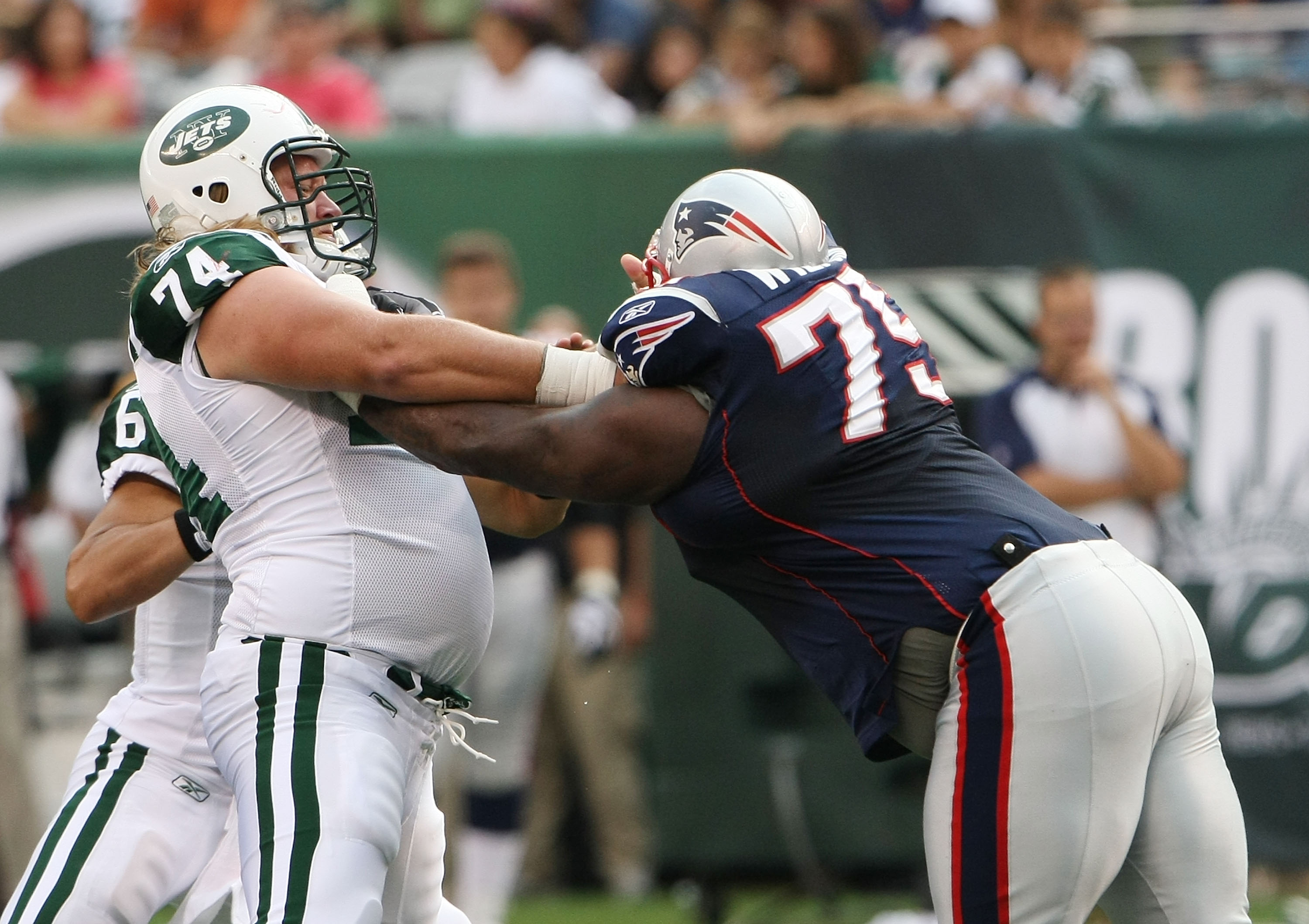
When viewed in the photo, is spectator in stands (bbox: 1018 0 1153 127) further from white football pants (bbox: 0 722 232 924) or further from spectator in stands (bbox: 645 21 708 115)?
white football pants (bbox: 0 722 232 924)

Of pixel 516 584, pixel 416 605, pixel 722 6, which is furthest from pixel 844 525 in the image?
pixel 722 6

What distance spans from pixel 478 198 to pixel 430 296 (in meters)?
0.46

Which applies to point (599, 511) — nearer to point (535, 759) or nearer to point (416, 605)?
point (535, 759)

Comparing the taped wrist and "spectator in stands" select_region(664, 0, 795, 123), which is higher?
the taped wrist

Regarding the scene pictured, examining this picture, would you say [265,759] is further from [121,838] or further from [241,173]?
[241,173]

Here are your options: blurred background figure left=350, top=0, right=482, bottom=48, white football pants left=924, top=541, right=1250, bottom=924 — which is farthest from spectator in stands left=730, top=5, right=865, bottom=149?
white football pants left=924, top=541, right=1250, bottom=924

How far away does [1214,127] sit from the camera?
21.4ft

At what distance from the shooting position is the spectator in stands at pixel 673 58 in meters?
8.24

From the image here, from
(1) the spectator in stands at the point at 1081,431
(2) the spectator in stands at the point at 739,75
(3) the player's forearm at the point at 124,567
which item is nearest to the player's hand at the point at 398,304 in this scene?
(3) the player's forearm at the point at 124,567

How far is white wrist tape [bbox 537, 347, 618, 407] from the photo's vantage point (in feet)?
9.66

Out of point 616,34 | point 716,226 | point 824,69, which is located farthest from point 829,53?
point 716,226

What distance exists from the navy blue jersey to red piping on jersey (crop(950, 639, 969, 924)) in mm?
76

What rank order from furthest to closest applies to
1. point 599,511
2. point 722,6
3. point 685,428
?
point 722,6 → point 599,511 → point 685,428

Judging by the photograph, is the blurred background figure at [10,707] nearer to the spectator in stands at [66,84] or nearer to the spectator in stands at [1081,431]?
the spectator in stands at [66,84]
